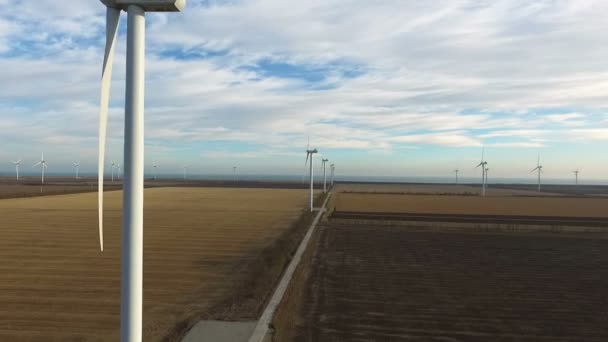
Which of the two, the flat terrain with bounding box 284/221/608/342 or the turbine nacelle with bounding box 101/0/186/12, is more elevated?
the turbine nacelle with bounding box 101/0/186/12

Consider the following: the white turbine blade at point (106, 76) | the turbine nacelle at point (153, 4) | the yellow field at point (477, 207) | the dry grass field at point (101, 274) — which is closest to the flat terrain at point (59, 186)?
the dry grass field at point (101, 274)

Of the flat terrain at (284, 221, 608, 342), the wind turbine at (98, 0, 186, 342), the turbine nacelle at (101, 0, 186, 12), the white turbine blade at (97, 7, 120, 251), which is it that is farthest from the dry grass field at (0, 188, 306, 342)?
the turbine nacelle at (101, 0, 186, 12)

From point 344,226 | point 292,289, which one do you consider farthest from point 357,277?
point 344,226

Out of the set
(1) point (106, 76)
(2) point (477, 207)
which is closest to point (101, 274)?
(1) point (106, 76)

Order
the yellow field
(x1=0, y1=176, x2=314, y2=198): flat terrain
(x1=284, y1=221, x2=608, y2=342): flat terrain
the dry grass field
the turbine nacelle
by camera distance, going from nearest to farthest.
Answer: the turbine nacelle, the dry grass field, (x1=284, y1=221, x2=608, y2=342): flat terrain, the yellow field, (x1=0, y1=176, x2=314, y2=198): flat terrain

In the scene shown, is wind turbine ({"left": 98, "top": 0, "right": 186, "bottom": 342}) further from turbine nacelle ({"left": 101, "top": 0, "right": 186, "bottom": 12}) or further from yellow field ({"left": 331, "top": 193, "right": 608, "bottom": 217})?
yellow field ({"left": 331, "top": 193, "right": 608, "bottom": 217})

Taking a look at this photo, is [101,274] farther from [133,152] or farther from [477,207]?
[477,207]
